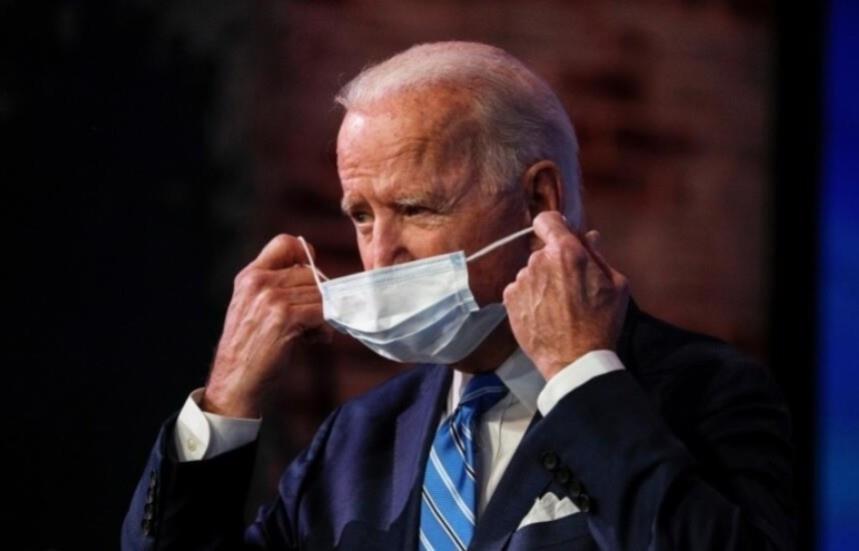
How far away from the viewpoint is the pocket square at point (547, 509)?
6.47ft

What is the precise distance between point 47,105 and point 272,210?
428 millimetres

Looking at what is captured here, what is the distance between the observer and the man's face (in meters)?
2.10

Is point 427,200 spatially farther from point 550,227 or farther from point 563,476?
point 563,476

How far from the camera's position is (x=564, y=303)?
74.9 inches

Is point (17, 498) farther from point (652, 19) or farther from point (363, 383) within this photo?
point (652, 19)

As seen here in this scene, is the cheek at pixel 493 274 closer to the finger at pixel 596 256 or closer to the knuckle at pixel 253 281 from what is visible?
the finger at pixel 596 256

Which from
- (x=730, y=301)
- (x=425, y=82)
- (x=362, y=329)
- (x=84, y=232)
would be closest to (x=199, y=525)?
(x=362, y=329)

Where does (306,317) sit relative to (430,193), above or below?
below

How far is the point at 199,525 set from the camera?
219 cm

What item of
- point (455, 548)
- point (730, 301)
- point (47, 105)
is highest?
point (47, 105)

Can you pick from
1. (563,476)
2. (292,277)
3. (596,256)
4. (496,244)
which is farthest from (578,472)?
(292,277)

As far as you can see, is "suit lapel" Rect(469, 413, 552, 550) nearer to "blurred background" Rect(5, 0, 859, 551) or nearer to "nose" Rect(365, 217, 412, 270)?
"nose" Rect(365, 217, 412, 270)

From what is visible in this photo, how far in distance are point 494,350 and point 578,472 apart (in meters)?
0.33

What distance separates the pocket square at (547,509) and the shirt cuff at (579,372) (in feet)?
0.48
